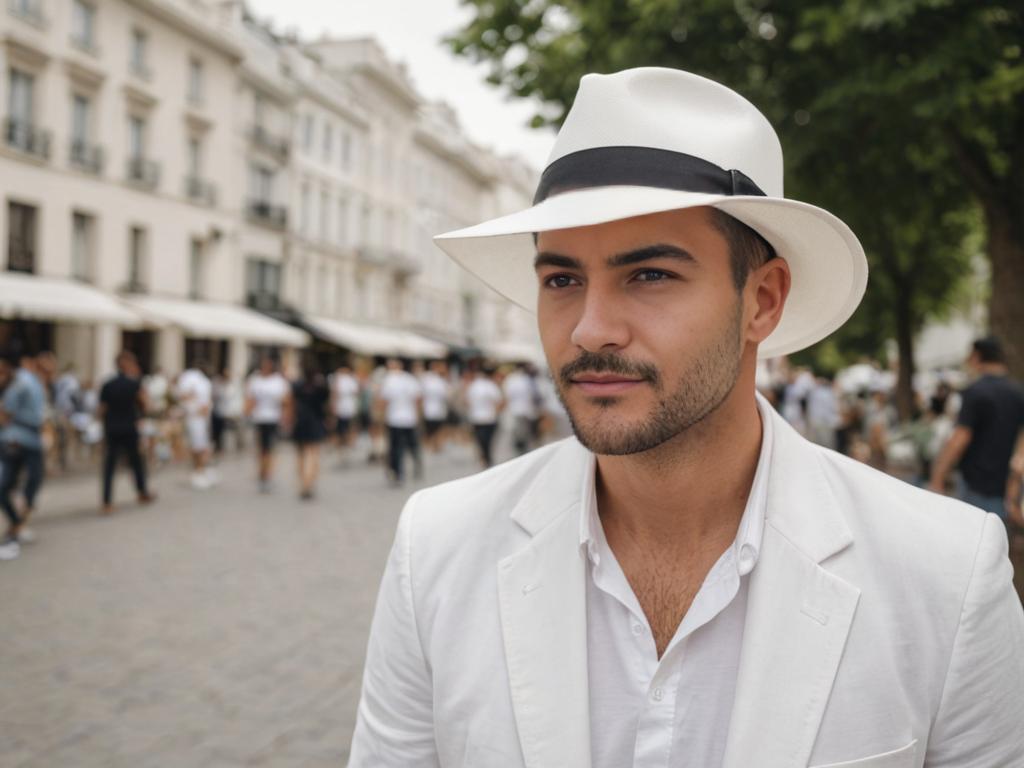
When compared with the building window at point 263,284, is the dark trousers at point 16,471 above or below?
below

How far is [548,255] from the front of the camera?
186 cm

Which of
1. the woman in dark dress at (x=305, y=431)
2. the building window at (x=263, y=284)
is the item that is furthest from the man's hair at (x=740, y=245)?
the building window at (x=263, y=284)

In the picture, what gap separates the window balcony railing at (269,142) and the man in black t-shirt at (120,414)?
25.8m

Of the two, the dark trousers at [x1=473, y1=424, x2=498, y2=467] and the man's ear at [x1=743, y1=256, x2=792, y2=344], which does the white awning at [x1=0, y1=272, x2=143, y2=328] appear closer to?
the dark trousers at [x1=473, y1=424, x2=498, y2=467]

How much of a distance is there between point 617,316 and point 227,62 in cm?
3530

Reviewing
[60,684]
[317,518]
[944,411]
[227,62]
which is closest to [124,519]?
[317,518]

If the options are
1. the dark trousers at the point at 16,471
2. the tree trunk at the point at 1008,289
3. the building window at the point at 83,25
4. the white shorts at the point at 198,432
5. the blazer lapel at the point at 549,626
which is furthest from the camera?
the building window at the point at 83,25

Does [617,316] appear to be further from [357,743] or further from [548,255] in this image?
[357,743]

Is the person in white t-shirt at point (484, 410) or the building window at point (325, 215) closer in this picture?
the person in white t-shirt at point (484, 410)

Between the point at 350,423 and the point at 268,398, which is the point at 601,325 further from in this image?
the point at 350,423

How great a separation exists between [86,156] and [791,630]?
2936 centimetres

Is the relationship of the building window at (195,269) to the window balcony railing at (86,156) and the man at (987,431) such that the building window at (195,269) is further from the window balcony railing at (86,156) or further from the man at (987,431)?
the man at (987,431)

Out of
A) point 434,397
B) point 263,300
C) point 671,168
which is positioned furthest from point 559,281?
point 263,300

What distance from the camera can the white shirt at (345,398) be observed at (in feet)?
65.6
